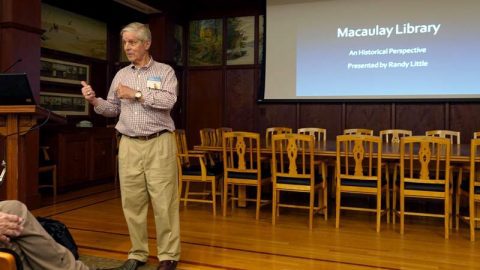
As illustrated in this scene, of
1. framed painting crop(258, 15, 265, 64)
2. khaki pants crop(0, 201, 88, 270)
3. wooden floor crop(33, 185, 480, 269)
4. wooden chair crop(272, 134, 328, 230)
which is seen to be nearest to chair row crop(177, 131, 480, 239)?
wooden chair crop(272, 134, 328, 230)

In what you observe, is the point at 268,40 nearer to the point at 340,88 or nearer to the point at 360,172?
the point at 340,88

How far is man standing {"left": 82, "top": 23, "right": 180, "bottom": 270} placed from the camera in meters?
2.76

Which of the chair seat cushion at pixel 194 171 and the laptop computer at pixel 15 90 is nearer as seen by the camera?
the laptop computer at pixel 15 90

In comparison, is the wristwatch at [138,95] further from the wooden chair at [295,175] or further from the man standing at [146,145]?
the wooden chair at [295,175]

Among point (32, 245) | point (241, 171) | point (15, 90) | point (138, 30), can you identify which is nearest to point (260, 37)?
point (241, 171)

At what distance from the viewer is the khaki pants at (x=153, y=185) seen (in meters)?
2.80

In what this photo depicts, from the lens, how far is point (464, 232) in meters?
4.07

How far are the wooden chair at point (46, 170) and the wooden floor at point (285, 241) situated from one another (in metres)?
0.63

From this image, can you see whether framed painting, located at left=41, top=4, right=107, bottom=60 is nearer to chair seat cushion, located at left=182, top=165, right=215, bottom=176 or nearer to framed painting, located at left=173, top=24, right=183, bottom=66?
framed painting, located at left=173, top=24, right=183, bottom=66

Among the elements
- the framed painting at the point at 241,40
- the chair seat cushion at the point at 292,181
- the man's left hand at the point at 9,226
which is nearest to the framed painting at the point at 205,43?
the framed painting at the point at 241,40

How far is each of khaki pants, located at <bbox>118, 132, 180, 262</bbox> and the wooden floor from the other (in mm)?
320

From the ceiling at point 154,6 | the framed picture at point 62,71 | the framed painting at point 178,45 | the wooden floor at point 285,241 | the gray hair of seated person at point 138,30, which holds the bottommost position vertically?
the wooden floor at point 285,241

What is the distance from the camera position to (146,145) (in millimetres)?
2795

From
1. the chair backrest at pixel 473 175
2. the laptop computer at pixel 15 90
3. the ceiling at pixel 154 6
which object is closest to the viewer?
the laptop computer at pixel 15 90
